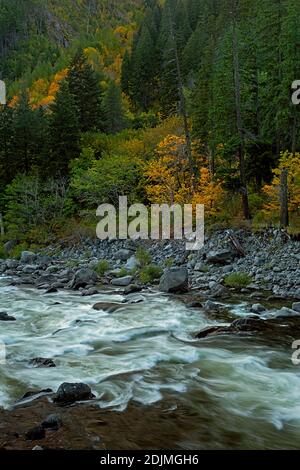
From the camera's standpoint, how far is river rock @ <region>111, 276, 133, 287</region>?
17311mm

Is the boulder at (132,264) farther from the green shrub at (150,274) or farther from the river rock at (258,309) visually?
the river rock at (258,309)

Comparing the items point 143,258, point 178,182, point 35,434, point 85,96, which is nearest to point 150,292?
point 143,258

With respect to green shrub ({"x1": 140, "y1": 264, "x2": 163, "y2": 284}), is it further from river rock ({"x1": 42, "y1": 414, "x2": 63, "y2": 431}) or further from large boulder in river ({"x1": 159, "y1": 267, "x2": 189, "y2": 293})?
river rock ({"x1": 42, "y1": 414, "x2": 63, "y2": 431})

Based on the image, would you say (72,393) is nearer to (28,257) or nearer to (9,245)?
(28,257)

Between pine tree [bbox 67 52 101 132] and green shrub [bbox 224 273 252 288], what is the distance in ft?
90.4

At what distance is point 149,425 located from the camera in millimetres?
6297

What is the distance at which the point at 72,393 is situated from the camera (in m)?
7.02

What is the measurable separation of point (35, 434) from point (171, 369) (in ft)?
10.9

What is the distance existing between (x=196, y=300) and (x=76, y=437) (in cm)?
846

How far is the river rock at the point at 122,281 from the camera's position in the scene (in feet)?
56.8

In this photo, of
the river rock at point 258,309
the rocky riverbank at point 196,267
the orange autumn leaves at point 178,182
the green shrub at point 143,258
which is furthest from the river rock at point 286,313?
the orange autumn leaves at point 178,182

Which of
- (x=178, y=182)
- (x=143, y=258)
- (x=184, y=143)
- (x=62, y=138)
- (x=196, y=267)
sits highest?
(x=62, y=138)
